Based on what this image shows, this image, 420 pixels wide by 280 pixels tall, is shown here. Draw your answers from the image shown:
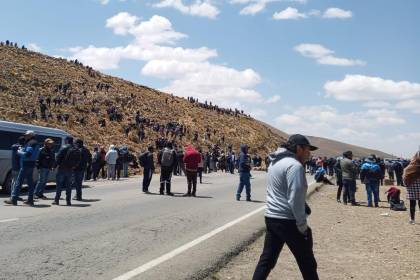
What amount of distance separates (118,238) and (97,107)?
50455 millimetres

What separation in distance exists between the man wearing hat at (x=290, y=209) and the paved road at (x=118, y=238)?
78.8 inches

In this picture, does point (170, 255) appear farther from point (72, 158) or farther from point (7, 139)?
point (7, 139)

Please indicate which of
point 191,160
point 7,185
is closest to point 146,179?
point 191,160

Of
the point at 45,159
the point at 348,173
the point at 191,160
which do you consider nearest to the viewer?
the point at 45,159

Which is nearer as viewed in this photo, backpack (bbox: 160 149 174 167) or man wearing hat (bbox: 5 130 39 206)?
man wearing hat (bbox: 5 130 39 206)

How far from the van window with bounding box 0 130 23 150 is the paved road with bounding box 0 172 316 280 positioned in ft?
10.5

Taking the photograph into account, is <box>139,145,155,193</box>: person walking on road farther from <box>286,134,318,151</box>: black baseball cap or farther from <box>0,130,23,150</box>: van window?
<box>286,134,318,151</box>: black baseball cap

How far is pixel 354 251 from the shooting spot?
9.34 m

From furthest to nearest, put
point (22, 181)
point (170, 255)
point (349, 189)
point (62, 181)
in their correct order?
point (349, 189), point (62, 181), point (22, 181), point (170, 255)

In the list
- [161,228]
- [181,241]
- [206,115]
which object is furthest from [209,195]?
[206,115]

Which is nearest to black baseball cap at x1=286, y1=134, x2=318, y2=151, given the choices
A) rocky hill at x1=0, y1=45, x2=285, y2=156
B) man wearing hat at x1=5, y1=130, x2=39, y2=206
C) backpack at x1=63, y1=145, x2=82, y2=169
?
man wearing hat at x1=5, y1=130, x2=39, y2=206

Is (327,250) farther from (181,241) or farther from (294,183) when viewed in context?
(294,183)

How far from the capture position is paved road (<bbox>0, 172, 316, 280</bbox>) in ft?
22.6

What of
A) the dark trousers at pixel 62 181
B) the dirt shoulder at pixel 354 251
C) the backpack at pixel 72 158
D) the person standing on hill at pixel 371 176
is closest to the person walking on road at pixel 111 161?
the backpack at pixel 72 158
